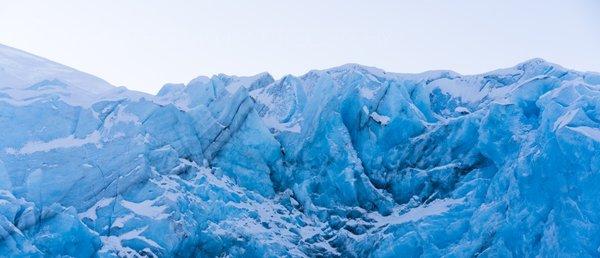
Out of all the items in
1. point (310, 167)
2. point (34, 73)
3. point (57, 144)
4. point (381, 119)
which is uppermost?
point (34, 73)

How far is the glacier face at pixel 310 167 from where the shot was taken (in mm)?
36812

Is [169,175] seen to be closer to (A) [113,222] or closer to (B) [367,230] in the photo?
(A) [113,222]

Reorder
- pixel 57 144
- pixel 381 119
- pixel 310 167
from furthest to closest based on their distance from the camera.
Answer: pixel 381 119
pixel 310 167
pixel 57 144

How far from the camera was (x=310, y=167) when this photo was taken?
49469 millimetres

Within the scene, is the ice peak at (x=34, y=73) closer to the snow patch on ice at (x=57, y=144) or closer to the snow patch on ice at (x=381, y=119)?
the snow patch on ice at (x=57, y=144)

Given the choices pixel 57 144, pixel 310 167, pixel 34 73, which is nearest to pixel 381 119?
pixel 310 167

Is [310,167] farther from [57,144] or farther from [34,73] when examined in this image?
Answer: [34,73]

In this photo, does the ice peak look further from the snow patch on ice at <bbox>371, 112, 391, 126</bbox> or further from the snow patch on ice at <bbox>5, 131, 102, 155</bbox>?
the snow patch on ice at <bbox>371, 112, 391, 126</bbox>

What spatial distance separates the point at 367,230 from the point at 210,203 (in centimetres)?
1172

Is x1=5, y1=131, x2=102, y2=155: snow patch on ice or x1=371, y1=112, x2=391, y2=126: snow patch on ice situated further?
x1=371, y1=112, x2=391, y2=126: snow patch on ice

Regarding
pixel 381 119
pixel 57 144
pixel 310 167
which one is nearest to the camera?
pixel 57 144

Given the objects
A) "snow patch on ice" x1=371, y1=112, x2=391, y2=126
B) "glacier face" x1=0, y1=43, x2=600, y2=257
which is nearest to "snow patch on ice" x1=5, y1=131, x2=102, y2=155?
"glacier face" x1=0, y1=43, x2=600, y2=257

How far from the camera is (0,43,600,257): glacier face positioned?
121 feet

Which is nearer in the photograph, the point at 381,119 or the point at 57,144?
the point at 57,144
